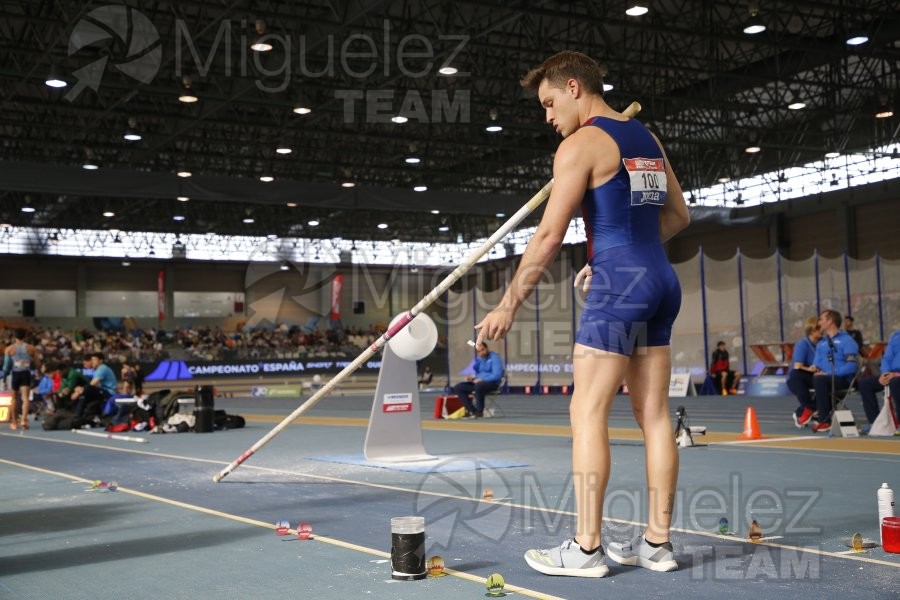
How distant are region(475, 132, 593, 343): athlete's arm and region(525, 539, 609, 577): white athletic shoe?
2.74ft

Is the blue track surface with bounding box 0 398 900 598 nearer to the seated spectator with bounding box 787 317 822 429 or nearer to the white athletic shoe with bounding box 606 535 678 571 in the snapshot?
the white athletic shoe with bounding box 606 535 678 571

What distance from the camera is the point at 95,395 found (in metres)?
15.9

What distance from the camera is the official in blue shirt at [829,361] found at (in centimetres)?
1040

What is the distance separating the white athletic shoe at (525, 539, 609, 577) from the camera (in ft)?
11.2

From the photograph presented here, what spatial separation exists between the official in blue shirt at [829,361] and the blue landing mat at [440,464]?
4.39 metres

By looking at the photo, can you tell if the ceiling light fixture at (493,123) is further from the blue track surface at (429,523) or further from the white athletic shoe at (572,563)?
the white athletic shoe at (572,563)

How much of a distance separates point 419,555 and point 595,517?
67 cm

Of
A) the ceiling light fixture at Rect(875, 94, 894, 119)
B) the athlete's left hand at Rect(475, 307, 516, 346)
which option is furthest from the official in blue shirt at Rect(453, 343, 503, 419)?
the ceiling light fixture at Rect(875, 94, 894, 119)

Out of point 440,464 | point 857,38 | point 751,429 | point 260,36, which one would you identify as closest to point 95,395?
point 260,36

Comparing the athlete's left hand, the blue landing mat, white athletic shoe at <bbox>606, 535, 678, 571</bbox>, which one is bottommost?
the blue landing mat

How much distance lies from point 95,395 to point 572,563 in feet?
46.0

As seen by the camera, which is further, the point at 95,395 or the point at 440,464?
the point at 95,395

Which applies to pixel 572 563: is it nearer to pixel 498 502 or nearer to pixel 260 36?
pixel 498 502

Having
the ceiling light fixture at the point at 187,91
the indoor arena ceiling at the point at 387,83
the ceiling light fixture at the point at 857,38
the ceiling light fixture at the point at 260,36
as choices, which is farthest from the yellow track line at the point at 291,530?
the ceiling light fixture at the point at 857,38
